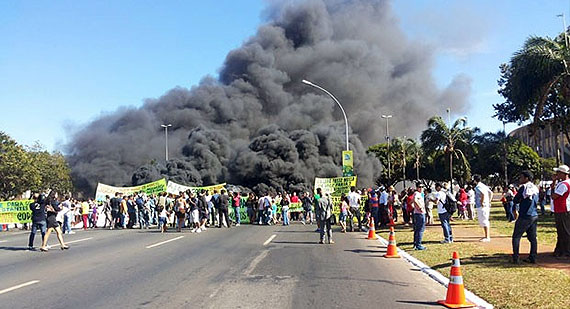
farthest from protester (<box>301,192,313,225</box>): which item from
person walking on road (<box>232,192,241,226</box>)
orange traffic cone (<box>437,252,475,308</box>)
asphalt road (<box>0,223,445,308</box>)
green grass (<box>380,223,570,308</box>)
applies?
orange traffic cone (<box>437,252,475,308</box>)

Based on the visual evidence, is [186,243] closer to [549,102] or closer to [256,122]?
[549,102]

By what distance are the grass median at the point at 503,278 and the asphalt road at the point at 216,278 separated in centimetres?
66

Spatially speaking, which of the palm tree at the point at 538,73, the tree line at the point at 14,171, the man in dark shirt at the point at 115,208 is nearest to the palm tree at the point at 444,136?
the palm tree at the point at 538,73

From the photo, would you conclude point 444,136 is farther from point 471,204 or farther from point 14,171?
point 14,171

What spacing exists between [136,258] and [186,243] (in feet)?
12.2

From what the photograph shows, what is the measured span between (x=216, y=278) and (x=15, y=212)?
2202 cm

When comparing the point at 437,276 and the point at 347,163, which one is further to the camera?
the point at 347,163

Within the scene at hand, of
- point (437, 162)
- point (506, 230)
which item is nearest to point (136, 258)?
point (506, 230)

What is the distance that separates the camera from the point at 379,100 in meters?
80.2

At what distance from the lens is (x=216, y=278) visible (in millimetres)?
9453

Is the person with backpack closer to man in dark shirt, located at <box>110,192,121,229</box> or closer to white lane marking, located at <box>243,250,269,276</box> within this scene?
white lane marking, located at <box>243,250,269,276</box>

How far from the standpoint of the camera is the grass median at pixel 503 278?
281 inches

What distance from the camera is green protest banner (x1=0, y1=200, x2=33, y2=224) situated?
27.4m

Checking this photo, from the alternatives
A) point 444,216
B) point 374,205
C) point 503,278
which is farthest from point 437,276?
point 374,205
